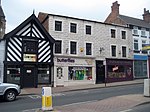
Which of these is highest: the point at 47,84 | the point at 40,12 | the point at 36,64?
the point at 40,12

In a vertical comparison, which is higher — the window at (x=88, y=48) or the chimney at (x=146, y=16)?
the chimney at (x=146, y=16)

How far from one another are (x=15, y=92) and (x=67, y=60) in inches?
459

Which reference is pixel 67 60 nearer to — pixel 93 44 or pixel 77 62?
pixel 77 62

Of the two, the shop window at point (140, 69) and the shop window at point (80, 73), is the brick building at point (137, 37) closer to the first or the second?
the shop window at point (140, 69)

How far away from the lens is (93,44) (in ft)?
91.0

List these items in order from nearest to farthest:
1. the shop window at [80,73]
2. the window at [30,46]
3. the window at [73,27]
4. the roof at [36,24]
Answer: the roof at [36,24], the window at [30,46], the shop window at [80,73], the window at [73,27]

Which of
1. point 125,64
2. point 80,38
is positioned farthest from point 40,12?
point 125,64

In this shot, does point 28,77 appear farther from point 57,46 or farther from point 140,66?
point 140,66

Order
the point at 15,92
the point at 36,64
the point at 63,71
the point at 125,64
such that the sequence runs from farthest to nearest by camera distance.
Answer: the point at 125,64, the point at 63,71, the point at 36,64, the point at 15,92

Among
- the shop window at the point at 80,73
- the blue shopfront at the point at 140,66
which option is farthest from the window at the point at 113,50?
the shop window at the point at 80,73

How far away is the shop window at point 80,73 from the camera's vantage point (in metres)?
25.8

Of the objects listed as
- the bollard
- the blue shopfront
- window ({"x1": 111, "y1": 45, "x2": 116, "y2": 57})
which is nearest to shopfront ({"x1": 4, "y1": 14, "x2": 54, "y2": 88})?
window ({"x1": 111, "y1": 45, "x2": 116, "y2": 57})

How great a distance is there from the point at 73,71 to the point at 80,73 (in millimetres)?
1091

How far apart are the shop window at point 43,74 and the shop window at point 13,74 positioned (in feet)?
7.70
